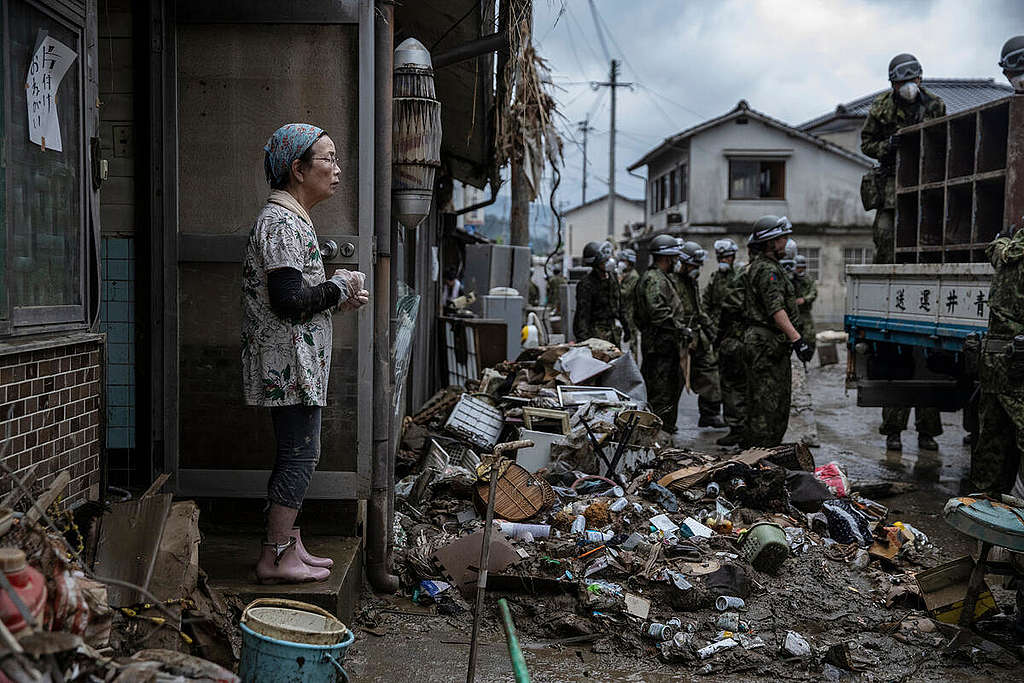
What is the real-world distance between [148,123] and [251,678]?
2.87 meters

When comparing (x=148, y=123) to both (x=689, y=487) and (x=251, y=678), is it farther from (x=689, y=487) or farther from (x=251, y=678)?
(x=689, y=487)

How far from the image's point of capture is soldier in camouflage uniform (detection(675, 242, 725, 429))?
11.4 meters

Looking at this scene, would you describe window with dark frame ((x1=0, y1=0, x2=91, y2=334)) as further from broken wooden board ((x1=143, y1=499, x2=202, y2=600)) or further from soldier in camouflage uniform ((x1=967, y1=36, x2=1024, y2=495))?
soldier in camouflage uniform ((x1=967, y1=36, x2=1024, y2=495))

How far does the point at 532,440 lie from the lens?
698cm

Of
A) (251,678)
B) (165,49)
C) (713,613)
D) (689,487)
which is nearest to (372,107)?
(165,49)

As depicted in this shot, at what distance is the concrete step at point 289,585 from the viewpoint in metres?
3.80

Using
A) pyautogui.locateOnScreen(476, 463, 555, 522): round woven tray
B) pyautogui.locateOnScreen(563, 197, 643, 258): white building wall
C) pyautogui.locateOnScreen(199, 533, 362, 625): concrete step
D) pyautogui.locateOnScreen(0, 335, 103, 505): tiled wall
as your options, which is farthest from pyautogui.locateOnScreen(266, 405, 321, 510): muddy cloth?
pyautogui.locateOnScreen(563, 197, 643, 258): white building wall

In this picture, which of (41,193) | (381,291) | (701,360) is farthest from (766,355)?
(41,193)

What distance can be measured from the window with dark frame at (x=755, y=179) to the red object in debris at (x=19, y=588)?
1398 inches

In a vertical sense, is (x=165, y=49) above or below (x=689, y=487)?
above

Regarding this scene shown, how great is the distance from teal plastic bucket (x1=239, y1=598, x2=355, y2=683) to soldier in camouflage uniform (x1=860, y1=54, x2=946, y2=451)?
8115mm

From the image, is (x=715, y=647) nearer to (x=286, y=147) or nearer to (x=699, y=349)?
(x=286, y=147)

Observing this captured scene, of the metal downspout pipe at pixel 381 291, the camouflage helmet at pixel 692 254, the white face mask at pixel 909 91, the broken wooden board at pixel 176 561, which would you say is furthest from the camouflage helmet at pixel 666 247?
the broken wooden board at pixel 176 561

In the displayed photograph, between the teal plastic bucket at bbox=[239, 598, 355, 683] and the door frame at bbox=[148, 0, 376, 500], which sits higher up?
the door frame at bbox=[148, 0, 376, 500]
